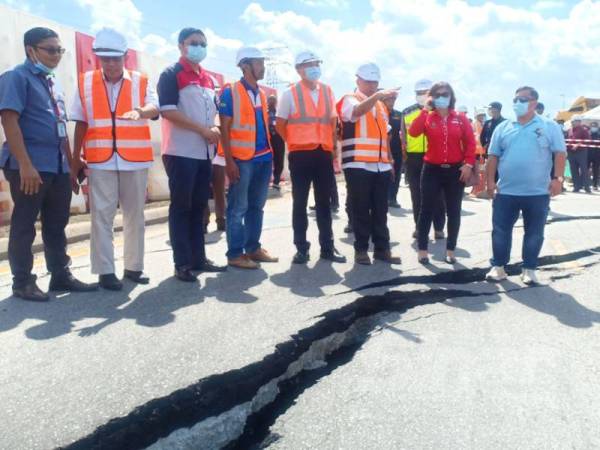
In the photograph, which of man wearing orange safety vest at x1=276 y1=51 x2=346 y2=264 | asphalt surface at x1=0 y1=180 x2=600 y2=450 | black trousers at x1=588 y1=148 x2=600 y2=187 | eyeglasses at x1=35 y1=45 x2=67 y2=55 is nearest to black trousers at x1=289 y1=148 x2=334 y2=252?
man wearing orange safety vest at x1=276 y1=51 x2=346 y2=264

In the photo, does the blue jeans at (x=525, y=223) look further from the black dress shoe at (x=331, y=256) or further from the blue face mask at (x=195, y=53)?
the blue face mask at (x=195, y=53)

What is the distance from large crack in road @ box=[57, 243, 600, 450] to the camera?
2.30m

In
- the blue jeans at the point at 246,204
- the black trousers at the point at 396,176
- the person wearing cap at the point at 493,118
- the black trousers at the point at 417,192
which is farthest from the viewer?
the person wearing cap at the point at 493,118

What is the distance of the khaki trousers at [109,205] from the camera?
13.2ft

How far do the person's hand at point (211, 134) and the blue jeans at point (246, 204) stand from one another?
35cm

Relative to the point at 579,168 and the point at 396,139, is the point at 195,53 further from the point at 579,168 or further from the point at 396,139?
the point at 579,168

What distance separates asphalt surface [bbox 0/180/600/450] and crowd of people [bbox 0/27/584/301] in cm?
33

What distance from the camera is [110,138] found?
3.96m

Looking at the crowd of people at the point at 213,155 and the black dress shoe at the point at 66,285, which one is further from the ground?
the crowd of people at the point at 213,155

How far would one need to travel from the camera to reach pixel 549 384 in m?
2.68

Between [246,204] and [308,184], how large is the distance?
59 centimetres

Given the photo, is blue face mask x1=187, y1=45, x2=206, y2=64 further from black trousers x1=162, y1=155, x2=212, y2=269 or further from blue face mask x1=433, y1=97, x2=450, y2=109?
blue face mask x1=433, y1=97, x2=450, y2=109

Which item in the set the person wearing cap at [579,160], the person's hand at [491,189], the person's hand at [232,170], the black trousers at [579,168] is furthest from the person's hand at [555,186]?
the black trousers at [579,168]

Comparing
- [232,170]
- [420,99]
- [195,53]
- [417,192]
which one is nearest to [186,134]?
[232,170]
